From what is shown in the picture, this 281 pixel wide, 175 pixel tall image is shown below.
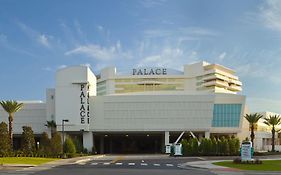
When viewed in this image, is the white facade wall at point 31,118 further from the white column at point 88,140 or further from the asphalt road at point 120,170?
the asphalt road at point 120,170

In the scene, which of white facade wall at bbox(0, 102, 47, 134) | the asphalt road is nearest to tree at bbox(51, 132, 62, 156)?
the asphalt road

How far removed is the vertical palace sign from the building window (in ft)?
83.5

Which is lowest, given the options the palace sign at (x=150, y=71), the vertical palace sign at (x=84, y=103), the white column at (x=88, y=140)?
the white column at (x=88, y=140)

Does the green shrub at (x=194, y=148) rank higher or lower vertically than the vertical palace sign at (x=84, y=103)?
lower

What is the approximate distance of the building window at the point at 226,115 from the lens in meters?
96.2

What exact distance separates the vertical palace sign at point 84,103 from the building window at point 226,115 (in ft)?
83.5

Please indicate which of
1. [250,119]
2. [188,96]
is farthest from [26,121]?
[250,119]

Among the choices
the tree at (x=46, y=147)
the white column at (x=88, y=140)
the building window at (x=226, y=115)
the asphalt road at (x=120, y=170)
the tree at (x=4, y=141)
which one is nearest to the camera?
the asphalt road at (x=120, y=170)

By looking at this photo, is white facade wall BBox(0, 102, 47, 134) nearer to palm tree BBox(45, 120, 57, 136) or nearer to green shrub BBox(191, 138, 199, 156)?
palm tree BBox(45, 120, 57, 136)

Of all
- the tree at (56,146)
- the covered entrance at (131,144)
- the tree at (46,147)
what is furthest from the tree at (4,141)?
the covered entrance at (131,144)

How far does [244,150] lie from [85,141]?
186ft

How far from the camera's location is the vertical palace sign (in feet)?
306

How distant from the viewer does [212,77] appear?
18012 centimetres

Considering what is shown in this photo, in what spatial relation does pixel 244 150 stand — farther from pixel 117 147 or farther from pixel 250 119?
pixel 117 147
